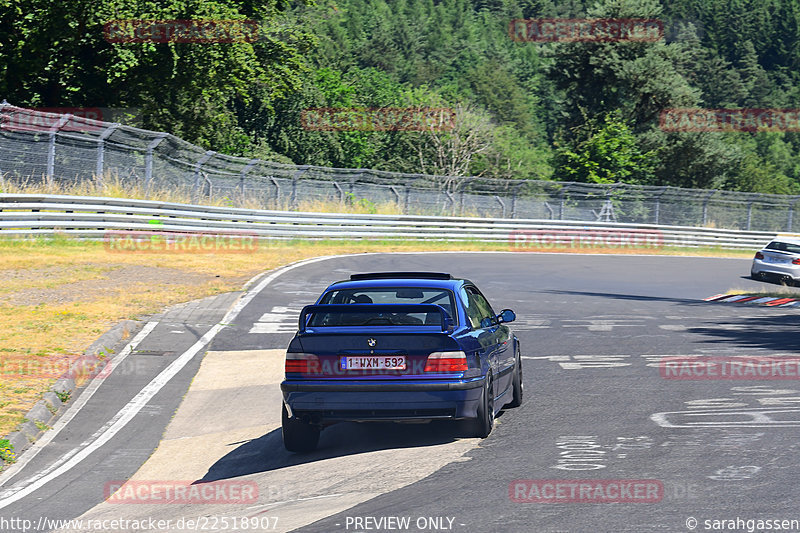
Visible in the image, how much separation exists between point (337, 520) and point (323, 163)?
57.2 meters

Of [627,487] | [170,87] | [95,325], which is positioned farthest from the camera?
[170,87]

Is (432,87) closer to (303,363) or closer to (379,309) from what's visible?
(379,309)

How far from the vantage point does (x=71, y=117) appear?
26.3 m

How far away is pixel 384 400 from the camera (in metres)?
8.00

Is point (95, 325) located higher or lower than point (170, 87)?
lower

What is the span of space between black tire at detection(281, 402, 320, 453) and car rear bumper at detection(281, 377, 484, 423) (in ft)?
1.02

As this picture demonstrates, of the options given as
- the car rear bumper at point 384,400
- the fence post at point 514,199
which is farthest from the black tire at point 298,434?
the fence post at point 514,199

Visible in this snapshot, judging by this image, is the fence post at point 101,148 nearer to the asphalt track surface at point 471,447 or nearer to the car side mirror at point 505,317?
the asphalt track surface at point 471,447

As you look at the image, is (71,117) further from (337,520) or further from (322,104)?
(322,104)

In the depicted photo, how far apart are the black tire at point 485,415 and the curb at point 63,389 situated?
397 centimetres

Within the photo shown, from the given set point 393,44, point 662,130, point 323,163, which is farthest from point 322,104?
point 393,44

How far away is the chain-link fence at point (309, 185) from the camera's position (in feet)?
85.8

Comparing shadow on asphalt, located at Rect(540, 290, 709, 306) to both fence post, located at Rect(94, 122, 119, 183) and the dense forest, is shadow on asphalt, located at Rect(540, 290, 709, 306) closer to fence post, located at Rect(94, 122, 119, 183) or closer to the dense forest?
fence post, located at Rect(94, 122, 119, 183)

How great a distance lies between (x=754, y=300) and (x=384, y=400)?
663 inches
